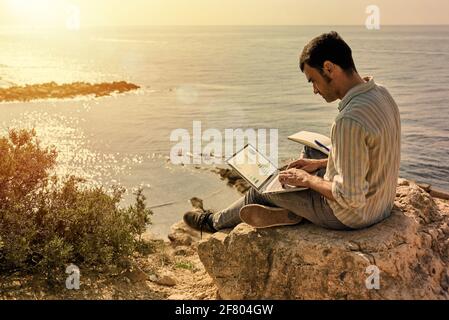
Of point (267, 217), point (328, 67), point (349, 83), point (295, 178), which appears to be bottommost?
point (267, 217)

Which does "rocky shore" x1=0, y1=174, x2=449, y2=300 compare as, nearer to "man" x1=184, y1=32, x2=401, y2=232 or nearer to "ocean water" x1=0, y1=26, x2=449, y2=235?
"man" x1=184, y1=32, x2=401, y2=232

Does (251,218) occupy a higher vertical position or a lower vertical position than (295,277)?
higher

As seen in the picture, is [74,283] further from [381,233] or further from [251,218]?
[381,233]

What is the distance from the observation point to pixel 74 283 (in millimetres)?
5148

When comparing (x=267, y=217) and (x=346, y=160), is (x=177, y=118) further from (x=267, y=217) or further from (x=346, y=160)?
(x=346, y=160)

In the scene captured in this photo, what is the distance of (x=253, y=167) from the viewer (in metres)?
4.93

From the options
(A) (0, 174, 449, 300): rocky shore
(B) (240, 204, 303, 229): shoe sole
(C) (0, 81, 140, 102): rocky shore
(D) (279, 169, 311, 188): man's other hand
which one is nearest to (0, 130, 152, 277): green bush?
(A) (0, 174, 449, 300): rocky shore

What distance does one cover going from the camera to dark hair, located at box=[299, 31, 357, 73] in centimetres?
409

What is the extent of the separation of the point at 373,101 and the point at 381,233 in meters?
1.16

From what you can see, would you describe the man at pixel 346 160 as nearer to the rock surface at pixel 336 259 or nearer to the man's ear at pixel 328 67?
the man's ear at pixel 328 67

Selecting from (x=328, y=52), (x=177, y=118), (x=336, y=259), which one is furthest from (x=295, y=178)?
(x=177, y=118)

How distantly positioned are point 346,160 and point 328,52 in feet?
2.85

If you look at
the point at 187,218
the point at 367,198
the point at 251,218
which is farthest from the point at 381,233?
the point at 187,218

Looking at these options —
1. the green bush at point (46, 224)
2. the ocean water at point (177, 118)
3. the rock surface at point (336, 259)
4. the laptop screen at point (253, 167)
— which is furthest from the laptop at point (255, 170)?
the ocean water at point (177, 118)
